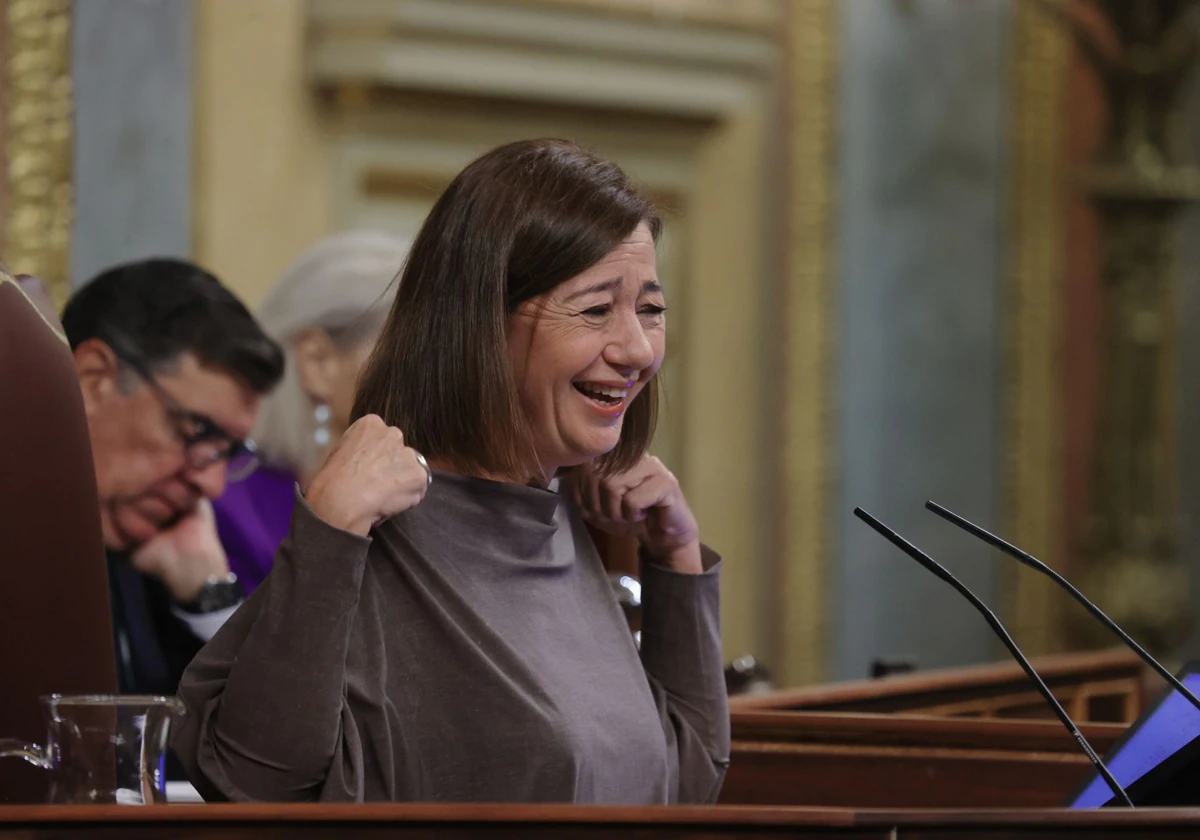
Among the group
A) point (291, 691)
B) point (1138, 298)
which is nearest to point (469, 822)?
point (291, 691)

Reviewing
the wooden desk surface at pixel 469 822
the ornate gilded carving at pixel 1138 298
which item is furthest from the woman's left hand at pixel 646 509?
the ornate gilded carving at pixel 1138 298

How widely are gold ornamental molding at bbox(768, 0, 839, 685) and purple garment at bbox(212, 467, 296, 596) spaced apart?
2.65 m

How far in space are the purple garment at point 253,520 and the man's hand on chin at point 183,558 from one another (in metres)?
0.30

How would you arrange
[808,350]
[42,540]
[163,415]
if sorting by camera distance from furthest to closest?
[808,350] → [163,415] → [42,540]

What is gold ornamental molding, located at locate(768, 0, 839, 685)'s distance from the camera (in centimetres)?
595

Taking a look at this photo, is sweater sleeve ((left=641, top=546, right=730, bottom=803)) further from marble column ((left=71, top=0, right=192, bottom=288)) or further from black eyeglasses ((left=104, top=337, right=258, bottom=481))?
marble column ((left=71, top=0, right=192, bottom=288))

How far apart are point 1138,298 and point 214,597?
3890 millimetres

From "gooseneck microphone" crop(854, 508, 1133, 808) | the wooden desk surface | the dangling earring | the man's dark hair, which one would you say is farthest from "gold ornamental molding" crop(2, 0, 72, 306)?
the wooden desk surface

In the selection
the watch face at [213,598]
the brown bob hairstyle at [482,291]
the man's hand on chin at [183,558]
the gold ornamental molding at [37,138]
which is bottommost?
the watch face at [213,598]

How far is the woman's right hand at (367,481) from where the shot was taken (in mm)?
1504

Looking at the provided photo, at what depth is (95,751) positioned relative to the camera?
138 cm

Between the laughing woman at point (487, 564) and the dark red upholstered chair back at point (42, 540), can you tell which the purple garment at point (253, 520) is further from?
the laughing woman at point (487, 564)

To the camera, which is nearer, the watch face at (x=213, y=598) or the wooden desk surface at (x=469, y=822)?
the wooden desk surface at (x=469, y=822)

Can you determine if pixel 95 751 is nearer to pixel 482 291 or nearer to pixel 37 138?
pixel 482 291
